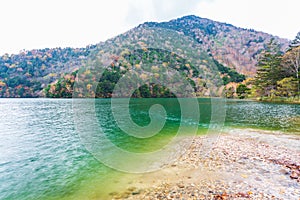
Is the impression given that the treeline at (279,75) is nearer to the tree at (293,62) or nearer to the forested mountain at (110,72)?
the tree at (293,62)

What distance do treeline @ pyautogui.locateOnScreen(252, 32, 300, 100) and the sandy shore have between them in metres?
49.0

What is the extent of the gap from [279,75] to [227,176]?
208 ft

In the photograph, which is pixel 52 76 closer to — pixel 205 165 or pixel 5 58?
pixel 5 58

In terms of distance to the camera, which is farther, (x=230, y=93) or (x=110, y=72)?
(x=110, y=72)

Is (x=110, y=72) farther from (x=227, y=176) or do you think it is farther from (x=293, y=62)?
(x=227, y=176)

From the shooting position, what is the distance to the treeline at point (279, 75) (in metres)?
50.8

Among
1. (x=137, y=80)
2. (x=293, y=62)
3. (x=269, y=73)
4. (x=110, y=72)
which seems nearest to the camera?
(x=293, y=62)

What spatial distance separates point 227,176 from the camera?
27.4ft

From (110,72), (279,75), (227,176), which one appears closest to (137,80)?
(110,72)

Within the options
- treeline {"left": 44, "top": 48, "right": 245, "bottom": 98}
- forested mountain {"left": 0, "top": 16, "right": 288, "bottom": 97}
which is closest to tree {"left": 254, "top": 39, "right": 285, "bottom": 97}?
forested mountain {"left": 0, "top": 16, "right": 288, "bottom": 97}

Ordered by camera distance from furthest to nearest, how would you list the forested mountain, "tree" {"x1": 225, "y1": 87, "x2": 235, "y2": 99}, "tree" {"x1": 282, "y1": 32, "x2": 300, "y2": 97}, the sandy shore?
the forested mountain, "tree" {"x1": 225, "y1": 87, "x2": 235, "y2": 99}, "tree" {"x1": 282, "y1": 32, "x2": 300, "y2": 97}, the sandy shore

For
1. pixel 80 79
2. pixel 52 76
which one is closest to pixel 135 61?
pixel 80 79

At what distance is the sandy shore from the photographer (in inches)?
269

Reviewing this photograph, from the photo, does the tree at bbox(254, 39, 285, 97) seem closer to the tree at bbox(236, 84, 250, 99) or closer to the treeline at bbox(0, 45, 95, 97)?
the tree at bbox(236, 84, 250, 99)
